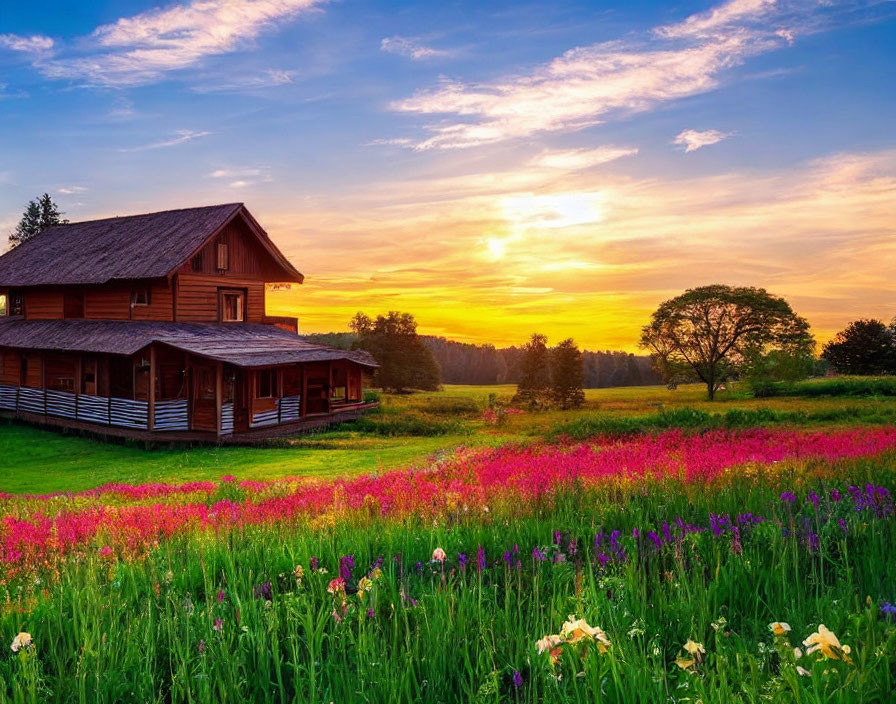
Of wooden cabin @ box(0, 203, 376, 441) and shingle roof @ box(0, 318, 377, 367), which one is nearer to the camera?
shingle roof @ box(0, 318, 377, 367)

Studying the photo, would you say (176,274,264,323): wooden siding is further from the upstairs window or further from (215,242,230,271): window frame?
the upstairs window

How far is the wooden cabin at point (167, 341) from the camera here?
32.7 m

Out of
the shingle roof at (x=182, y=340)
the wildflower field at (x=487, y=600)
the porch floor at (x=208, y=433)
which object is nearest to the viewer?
the wildflower field at (x=487, y=600)

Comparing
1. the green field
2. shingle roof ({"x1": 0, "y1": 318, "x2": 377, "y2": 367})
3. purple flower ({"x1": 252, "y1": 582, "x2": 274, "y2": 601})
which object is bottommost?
the green field

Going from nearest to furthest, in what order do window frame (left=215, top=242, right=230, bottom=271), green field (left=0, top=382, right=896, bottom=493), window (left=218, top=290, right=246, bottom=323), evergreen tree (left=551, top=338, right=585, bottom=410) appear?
green field (left=0, top=382, right=896, bottom=493) → window frame (left=215, top=242, right=230, bottom=271) → window (left=218, top=290, right=246, bottom=323) → evergreen tree (left=551, top=338, right=585, bottom=410)

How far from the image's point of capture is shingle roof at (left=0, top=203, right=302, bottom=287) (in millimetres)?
37219

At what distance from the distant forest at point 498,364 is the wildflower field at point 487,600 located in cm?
6550

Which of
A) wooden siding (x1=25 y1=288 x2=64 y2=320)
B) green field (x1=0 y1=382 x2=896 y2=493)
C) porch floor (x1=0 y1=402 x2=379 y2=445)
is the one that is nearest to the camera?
green field (x1=0 y1=382 x2=896 y2=493)

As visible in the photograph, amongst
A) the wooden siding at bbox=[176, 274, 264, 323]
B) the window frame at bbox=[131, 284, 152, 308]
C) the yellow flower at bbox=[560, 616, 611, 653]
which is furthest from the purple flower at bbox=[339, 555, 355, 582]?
the window frame at bbox=[131, 284, 152, 308]

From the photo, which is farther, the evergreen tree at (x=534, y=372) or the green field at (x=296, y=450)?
the evergreen tree at (x=534, y=372)

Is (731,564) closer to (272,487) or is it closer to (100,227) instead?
(272,487)

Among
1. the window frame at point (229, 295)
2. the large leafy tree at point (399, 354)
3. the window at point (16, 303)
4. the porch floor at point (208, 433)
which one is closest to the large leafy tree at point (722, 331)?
the large leafy tree at point (399, 354)

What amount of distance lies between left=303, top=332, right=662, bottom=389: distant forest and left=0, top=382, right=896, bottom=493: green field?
1481 inches

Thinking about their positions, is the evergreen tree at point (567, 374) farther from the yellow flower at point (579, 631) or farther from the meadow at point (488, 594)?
the yellow flower at point (579, 631)
